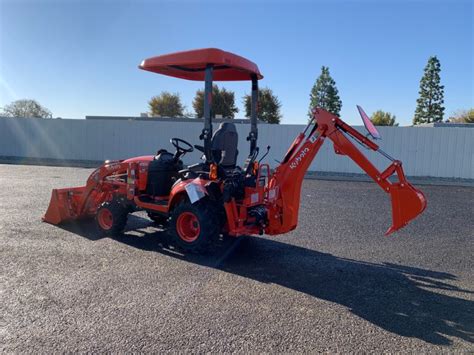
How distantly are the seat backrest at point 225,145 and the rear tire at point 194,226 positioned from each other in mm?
686

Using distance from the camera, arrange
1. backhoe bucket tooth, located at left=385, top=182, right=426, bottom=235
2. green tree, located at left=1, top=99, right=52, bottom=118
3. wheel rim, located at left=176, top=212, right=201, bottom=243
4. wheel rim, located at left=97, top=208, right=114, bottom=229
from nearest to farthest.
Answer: backhoe bucket tooth, located at left=385, top=182, right=426, bottom=235 → wheel rim, located at left=176, top=212, right=201, bottom=243 → wheel rim, located at left=97, top=208, right=114, bottom=229 → green tree, located at left=1, top=99, right=52, bottom=118

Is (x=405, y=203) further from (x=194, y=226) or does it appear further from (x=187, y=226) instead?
(x=187, y=226)

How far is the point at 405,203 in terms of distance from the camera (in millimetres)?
5332

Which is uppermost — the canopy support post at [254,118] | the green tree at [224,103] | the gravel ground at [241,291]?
the green tree at [224,103]

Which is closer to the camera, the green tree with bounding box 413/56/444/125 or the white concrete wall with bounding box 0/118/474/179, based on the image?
the white concrete wall with bounding box 0/118/474/179

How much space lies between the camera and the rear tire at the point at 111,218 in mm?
6828

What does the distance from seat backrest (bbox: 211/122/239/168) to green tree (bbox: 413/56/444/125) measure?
165 ft

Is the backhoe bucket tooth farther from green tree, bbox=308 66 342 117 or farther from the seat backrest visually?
green tree, bbox=308 66 342 117

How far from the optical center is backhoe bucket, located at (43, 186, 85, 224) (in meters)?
7.54

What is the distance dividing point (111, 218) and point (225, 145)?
2.38m

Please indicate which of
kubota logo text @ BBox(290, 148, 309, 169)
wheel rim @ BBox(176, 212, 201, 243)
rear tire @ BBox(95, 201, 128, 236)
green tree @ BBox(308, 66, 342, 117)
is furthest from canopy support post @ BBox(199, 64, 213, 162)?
green tree @ BBox(308, 66, 342, 117)

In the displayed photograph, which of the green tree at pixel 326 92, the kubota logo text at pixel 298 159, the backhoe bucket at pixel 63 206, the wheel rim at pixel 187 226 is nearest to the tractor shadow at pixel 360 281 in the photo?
the wheel rim at pixel 187 226

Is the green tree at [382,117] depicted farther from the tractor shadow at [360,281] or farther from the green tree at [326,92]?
the tractor shadow at [360,281]

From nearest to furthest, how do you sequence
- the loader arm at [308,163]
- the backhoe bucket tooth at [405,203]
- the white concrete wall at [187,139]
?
the backhoe bucket tooth at [405,203] → the loader arm at [308,163] → the white concrete wall at [187,139]
